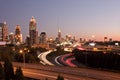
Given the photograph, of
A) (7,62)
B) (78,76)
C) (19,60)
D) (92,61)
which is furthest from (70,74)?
(19,60)

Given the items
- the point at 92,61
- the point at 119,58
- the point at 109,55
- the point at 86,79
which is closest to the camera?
the point at 86,79

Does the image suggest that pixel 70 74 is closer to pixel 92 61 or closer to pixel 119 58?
pixel 119 58

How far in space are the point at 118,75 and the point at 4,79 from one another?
2070cm

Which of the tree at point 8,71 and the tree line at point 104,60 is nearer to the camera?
the tree at point 8,71

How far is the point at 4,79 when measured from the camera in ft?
138

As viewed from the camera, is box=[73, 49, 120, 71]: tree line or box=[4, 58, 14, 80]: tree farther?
box=[73, 49, 120, 71]: tree line

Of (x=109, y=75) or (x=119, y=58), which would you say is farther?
(x=119, y=58)

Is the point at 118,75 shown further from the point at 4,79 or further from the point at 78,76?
the point at 4,79

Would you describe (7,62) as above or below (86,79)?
above

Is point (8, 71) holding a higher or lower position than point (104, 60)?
higher

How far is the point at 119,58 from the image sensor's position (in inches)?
2899

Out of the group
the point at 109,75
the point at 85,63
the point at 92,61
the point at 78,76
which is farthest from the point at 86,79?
the point at 85,63

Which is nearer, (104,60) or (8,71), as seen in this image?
(8,71)

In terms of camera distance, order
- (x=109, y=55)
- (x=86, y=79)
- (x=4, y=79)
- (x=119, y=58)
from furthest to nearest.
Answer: (x=109, y=55)
(x=119, y=58)
(x=86, y=79)
(x=4, y=79)
